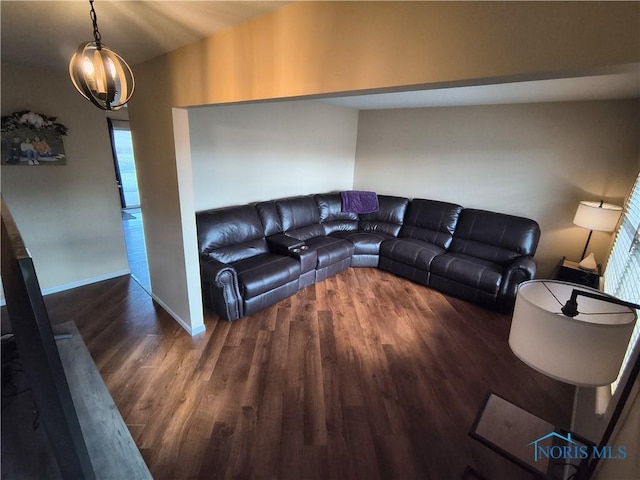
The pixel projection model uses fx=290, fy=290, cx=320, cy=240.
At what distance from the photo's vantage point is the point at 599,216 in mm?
2969

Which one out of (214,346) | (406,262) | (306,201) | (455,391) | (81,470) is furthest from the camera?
(306,201)

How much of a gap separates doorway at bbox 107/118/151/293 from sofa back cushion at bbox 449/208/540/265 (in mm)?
4191

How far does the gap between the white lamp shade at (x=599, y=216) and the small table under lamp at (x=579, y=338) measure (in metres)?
2.60

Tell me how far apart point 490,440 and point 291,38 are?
2.05 m

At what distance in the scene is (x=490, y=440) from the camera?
1.39m

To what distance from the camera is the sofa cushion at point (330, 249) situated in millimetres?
3812

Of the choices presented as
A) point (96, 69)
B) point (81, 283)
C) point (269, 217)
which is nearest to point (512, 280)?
point (269, 217)

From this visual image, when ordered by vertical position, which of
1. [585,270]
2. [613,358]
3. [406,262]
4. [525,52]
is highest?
[525,52]

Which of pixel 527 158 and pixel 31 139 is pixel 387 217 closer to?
pixel 527 158

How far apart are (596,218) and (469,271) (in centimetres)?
131

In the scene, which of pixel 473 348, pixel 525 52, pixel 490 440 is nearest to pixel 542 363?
pixel 490 440

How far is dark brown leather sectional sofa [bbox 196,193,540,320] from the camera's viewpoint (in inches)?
121

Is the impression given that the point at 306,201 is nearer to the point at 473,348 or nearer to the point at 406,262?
the point at 406,262

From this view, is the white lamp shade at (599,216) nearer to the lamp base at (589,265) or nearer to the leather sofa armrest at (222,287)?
the lamp base at (589,265)
